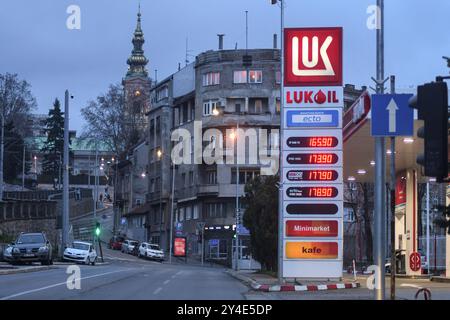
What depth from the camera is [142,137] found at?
4252 inches

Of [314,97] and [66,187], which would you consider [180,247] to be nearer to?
[66,187]

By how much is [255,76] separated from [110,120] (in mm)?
24268

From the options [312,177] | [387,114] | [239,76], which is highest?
[239,76]

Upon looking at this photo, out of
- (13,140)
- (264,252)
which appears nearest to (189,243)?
(13,140)

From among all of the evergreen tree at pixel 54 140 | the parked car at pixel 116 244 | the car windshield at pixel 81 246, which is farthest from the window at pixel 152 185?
the car windshield at pixel 81 246

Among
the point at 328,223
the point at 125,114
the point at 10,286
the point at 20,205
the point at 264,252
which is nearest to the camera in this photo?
the point at 10,286

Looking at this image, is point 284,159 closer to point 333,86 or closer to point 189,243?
point 333,86

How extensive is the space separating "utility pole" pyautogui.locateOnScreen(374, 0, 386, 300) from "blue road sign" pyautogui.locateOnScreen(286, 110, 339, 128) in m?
11.9

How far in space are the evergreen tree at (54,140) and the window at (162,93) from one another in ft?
124

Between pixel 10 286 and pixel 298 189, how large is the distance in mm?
10749

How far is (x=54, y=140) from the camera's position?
13512cm

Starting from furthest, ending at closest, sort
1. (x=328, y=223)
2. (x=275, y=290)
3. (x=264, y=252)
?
(x=264, y=252)
(x=328, y=223)
(x=275, y=290)

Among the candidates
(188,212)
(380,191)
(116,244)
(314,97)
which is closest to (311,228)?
(314,97)

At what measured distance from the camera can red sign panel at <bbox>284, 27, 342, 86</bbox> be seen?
2789cm
